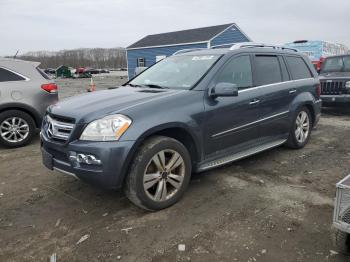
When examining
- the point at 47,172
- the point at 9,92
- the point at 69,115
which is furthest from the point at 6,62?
the point at 69,115

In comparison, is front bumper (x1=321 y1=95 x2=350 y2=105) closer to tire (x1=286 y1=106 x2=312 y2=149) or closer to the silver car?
tire (x1=286 y1=106 x2=312 y2=149)

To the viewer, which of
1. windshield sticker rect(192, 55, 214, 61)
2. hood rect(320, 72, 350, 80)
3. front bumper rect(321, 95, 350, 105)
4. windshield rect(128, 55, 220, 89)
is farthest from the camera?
hood rect(320, 72, 350, 80)

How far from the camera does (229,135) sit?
174 inches

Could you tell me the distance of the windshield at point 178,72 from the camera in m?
4.40

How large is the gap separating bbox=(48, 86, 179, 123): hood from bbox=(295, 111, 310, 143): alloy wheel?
278 centimetres

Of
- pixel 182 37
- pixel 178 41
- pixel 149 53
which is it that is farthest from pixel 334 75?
pixel 149 53

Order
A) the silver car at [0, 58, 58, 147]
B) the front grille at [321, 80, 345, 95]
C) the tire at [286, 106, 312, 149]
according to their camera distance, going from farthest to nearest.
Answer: the front grille at [321, 80, 345, 95]
the silver car at [0, 58, 58, 147]
the tire at [286, 106, 312, 149]

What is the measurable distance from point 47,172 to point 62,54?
98.6m

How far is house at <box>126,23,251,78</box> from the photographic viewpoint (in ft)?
88.7

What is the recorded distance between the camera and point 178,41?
29.0 meters

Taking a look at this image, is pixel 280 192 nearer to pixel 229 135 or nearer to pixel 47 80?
pixel 229 135

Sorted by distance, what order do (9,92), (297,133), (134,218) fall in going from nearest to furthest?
1. (134,218)
2. (297,133)
3. (9,92)

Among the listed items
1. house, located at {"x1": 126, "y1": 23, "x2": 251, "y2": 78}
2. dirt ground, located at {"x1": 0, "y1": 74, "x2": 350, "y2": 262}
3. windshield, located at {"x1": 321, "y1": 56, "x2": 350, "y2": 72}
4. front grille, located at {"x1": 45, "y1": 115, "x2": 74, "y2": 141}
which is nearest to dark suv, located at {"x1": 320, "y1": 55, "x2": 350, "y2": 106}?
windshield, located at {"x1": 321, "y1": 56, "x2": 350, "y2": 72}

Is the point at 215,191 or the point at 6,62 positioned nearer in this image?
the point at 215,191
